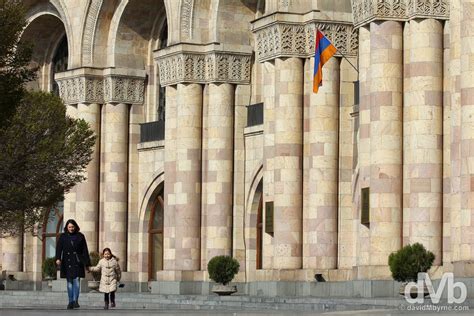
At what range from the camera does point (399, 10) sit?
37.2 metres

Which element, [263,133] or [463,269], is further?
[263,133]

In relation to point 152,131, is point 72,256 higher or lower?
lower

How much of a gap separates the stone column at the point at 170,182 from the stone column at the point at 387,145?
13.8 metres

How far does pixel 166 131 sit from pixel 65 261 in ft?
64.9

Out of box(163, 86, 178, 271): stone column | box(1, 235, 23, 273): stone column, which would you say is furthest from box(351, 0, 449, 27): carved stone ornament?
box(1, 235, 23, 273): stone column

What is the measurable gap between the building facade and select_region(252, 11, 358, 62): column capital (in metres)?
0.04

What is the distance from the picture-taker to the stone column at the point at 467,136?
110 ft

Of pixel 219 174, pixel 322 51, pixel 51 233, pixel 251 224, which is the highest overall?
pixel 322 51

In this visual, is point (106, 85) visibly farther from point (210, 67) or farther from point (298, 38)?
point (298, 38)

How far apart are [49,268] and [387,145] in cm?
2344

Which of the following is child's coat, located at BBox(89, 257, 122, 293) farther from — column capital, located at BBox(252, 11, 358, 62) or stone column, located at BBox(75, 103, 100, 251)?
stone column, located at BBox(75, 103, 100, 251)

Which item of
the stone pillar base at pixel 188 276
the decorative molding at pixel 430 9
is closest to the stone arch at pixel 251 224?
the stone pillar base at pixel 188 276

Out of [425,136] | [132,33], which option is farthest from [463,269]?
[132,33]

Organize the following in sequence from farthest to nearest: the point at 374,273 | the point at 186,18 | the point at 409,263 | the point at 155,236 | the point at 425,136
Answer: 1. the point at 155,236
2. the point at 186,18
3. the point at 374,273
4. the point at 425,136
5. the point at 409,263
